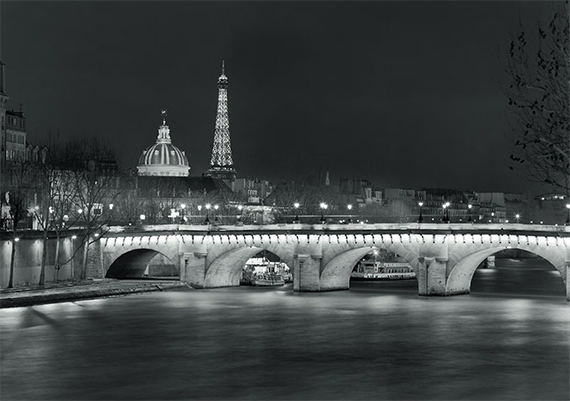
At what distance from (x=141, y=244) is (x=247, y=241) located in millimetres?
7349

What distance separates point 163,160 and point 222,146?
61.8 ft

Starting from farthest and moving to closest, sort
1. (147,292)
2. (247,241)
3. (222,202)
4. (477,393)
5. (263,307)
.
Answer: (222,202) → (247,241) → (147,292) → (263,307) → (477,393)

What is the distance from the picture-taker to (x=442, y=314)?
2137 inches

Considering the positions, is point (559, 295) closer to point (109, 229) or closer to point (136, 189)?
point (109, 229)

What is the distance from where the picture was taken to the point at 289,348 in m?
43.2

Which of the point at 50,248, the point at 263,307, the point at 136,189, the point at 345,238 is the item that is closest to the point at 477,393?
the point at 263,307

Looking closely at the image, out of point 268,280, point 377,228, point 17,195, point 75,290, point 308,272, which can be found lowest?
point 75,290

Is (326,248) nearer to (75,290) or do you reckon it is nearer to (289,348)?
(75,290)

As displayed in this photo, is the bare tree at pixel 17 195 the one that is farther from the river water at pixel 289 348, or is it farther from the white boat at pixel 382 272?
the white boat at pixel 382 272

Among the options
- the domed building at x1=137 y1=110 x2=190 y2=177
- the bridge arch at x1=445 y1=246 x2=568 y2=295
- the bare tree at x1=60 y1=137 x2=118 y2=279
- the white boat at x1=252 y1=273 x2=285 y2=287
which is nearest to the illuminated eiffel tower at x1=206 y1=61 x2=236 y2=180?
the domed building at x1=137 y1=110 x2=190 y2=177

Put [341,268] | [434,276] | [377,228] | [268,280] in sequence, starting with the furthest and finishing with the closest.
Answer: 1. [268,280]
2. [341,268]
3. [377,228]
4. [434,276]

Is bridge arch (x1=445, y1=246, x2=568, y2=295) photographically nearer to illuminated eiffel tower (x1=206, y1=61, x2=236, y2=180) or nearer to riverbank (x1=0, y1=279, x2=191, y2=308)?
riverbank (x1=0, y1=279, x2=191, y2=308)

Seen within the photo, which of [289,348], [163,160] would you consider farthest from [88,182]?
[163,160]

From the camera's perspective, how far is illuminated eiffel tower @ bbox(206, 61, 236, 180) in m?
192
